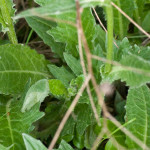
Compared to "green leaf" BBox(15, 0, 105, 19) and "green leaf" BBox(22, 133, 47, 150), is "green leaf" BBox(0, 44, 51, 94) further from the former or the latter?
"green leaf" BBox(15, 0, 105, 19)

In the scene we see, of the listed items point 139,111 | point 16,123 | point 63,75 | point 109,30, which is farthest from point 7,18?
point 139,111

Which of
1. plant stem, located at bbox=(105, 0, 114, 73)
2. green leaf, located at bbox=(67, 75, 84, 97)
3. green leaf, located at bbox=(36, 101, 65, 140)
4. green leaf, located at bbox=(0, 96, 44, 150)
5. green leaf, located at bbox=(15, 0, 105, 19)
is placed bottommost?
green leaf, located at bbox=(36, 101, 65, 140)

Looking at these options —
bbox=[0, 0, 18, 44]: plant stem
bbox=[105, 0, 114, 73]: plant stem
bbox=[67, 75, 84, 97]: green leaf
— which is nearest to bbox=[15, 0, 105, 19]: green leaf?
bbox=[105, 0, 114, 73]: plant stem

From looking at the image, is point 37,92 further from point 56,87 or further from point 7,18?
point 7,18

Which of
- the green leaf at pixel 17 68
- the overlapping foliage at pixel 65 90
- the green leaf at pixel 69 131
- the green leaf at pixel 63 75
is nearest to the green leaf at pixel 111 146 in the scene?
the overlapping foliage at pixel 65 90

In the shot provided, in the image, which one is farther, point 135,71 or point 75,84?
point 75,84
